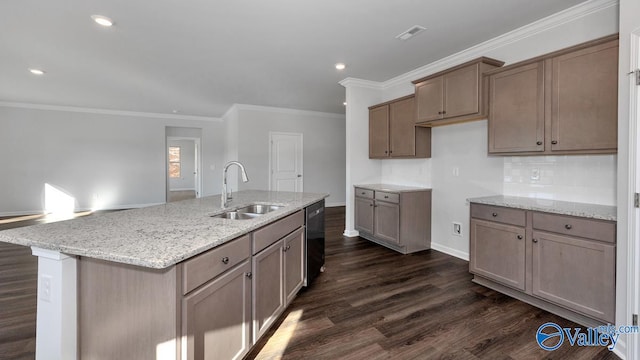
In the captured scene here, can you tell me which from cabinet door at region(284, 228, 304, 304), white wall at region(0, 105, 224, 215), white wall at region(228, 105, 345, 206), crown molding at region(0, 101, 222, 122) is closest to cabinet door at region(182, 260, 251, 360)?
cabinet door at region(284, 228, 304, 304)

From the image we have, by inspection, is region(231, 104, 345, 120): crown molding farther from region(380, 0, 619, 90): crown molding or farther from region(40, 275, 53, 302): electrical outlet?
region(40, 275, 53, 302): electrical outlet

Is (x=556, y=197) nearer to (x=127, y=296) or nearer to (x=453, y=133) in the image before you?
(x=453, y=133)

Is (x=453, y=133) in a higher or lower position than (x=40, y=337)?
higher

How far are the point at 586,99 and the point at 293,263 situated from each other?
2633mm

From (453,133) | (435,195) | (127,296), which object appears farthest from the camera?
(435,195)

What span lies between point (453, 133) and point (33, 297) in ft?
15.6

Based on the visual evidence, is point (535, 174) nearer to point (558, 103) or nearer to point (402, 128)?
point (558, 103)

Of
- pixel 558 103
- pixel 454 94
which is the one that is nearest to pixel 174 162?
pixel 454 94

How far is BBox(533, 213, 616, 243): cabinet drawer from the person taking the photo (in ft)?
6.25

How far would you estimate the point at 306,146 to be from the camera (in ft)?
24.1

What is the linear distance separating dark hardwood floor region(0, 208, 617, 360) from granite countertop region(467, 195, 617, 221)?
33.3 inches

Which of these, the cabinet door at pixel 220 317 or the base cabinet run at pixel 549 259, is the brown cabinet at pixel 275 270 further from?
the base cabinet run at pixel 549 259

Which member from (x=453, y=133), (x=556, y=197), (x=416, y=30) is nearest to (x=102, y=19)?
(x=416, y=30)

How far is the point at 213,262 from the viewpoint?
53.5 inches
